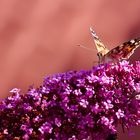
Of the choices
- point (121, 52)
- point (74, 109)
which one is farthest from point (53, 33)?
point (74, 109)

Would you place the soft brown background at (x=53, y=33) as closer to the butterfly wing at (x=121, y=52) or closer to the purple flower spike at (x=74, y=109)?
the butterfly wing at (x=121, y=52)

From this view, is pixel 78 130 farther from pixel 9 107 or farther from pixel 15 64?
pixel 15 64

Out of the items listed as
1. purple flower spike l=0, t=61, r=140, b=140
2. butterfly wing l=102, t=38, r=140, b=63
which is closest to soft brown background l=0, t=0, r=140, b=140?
butterfly wing l=102, t=38, r=140, b=63

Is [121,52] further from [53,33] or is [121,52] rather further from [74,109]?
[53,33]

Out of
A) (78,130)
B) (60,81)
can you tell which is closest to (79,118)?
(78,130)

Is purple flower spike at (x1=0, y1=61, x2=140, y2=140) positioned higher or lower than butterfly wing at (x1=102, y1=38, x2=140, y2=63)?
lower

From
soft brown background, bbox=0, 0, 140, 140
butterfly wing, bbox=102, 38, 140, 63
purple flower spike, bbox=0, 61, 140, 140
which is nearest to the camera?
purple flower spike, bbox=0, 61, 140, 140

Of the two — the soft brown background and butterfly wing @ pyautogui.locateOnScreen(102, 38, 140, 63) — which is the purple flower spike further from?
the soft brown background

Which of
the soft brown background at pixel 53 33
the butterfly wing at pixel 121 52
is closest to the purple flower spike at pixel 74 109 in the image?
the butterfly wing at pixel 121 52
